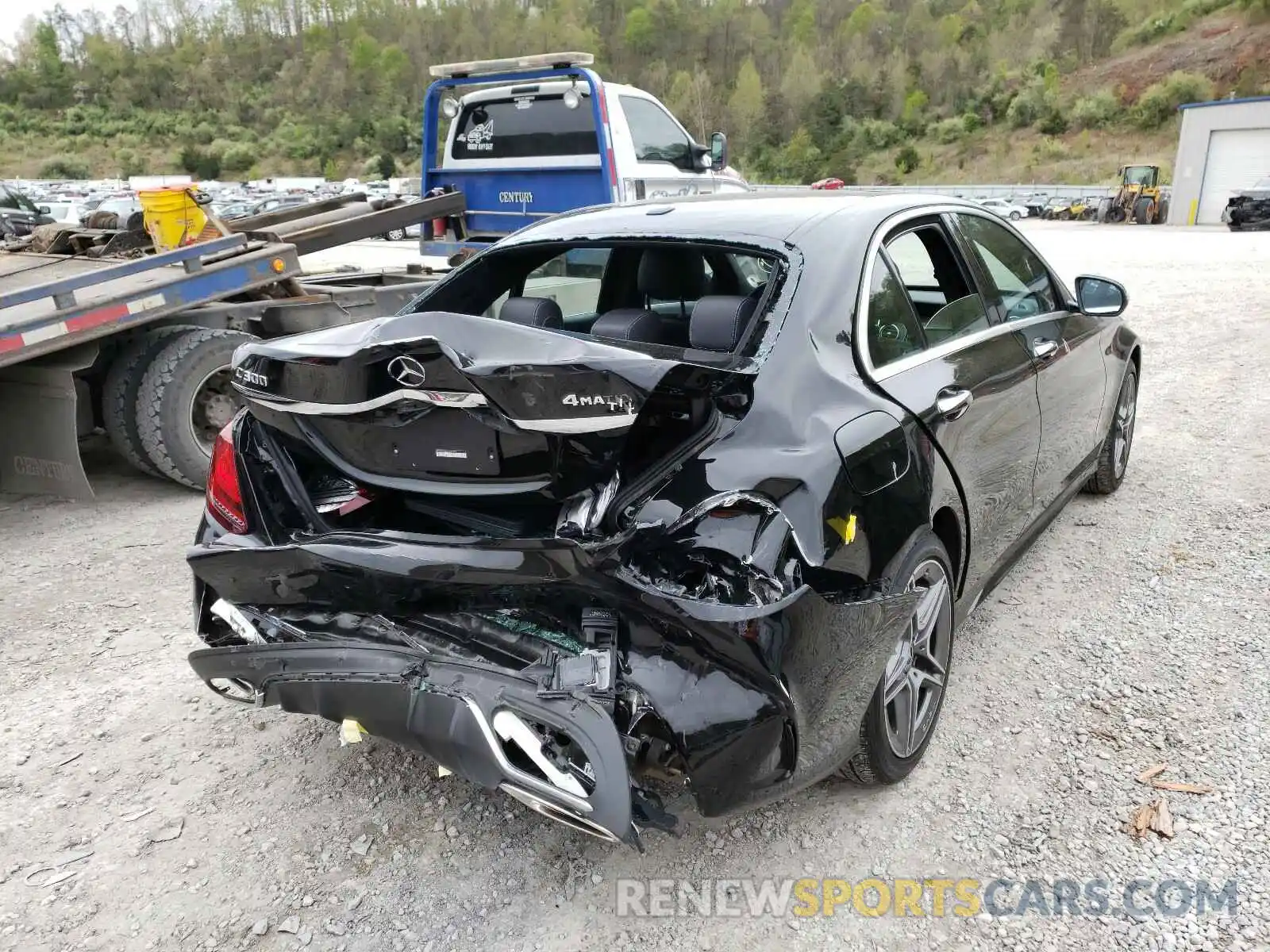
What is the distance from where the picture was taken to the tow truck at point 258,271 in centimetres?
480

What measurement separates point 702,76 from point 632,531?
374ft

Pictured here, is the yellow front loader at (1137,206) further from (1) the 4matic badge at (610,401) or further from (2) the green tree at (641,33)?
(2) the green tree at (641,33)

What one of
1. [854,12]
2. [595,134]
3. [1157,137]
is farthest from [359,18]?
[595,134]

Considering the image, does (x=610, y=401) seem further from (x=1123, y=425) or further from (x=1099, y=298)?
(x=1123, y=425)

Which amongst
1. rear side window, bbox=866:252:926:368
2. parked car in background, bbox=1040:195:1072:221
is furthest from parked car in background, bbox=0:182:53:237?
parked car in background, bbox=1040:195:1072:221

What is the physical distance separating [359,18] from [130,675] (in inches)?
6446

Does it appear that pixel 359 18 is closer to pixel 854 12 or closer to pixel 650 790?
pixel 854 12

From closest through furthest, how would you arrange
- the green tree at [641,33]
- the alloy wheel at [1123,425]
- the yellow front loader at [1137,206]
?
the alloy wheel at [1123,425]
the yellow front loader at [1137,206]
the green tree at [641,33]

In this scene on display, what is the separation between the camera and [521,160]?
8195mm

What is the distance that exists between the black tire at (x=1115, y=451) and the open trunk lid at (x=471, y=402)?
3207 millimetres

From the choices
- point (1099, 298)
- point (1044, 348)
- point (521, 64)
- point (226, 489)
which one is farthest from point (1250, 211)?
point (226, 489)

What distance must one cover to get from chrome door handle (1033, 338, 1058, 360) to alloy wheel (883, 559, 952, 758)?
1185 mm

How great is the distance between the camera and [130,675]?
3.34m

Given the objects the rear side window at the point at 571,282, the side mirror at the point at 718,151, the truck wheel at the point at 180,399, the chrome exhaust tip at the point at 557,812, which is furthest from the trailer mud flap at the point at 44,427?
the side mirror at the point at 718,151
